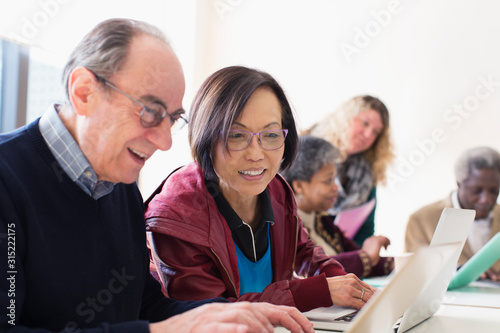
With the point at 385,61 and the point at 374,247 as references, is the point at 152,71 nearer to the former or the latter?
the point at 374,247

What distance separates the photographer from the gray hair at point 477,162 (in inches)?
126

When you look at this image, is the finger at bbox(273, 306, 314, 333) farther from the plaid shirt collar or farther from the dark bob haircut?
the dark bob haircut

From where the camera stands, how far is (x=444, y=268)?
105 centimetres

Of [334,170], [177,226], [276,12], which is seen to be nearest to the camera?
[177,226]

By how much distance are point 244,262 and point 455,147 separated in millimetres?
3129

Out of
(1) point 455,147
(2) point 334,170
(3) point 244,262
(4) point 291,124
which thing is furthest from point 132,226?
(1) point 455,147

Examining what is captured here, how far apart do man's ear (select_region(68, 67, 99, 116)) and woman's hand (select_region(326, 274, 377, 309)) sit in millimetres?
740

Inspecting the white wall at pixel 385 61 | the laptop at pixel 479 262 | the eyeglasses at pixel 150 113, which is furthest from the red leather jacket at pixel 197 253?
the white wall at pixel 385 61

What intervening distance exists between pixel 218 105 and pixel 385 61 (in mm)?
3244

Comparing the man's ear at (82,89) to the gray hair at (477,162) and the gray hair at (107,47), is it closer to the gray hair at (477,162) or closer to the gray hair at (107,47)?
the gray hair at (107,47)

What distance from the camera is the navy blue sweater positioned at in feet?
2.78

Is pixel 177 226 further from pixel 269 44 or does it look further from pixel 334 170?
pixel 269 44

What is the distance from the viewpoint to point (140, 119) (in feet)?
3.22

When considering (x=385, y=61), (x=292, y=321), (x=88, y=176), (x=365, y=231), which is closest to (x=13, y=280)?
(x=88, y=176)
